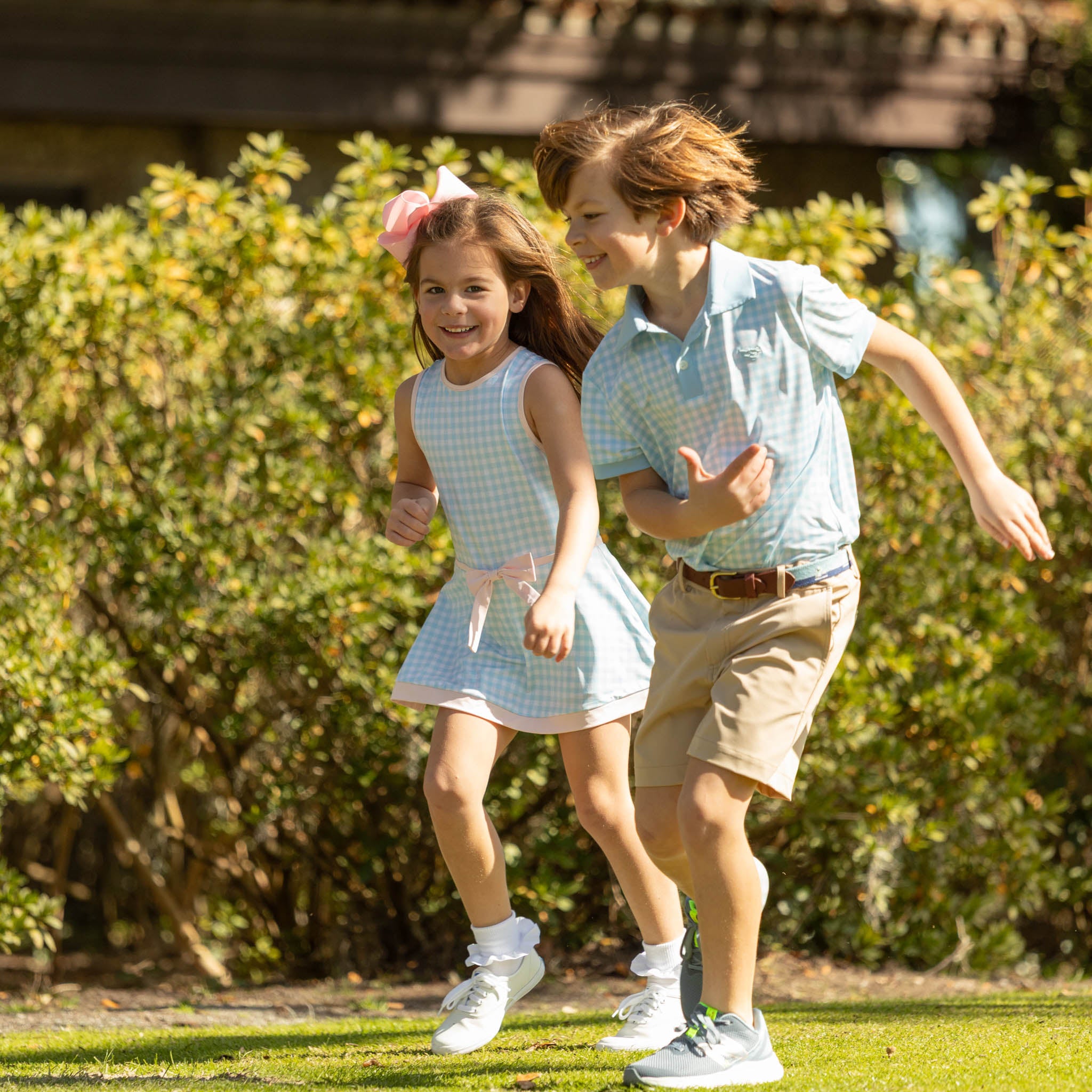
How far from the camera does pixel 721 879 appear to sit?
2.68 meters

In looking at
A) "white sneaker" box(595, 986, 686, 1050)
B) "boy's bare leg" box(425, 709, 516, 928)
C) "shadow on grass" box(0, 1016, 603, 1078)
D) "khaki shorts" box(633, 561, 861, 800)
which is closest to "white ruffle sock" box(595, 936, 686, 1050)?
"white sneaker" box(595, 986, 686, 1050)

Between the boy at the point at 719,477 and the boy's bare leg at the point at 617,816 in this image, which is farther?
the boy's bare leg at the point at 617,816

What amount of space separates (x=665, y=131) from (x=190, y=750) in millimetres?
3262

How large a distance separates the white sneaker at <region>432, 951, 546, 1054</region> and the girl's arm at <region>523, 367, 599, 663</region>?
76 cm

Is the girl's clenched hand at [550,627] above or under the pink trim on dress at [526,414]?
under

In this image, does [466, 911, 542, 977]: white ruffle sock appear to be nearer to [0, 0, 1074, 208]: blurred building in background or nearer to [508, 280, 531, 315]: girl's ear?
[508, 280, 531, 315]: girl's ear

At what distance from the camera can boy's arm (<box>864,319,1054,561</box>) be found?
2664 mm

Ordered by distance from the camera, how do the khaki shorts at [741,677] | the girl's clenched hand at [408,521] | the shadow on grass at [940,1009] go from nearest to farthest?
the khaki shorts at [741,677], the girl's clenched hand at [408,521], the shadow on grass at [940,1009]

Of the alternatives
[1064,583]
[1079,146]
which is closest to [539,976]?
[1064,583]

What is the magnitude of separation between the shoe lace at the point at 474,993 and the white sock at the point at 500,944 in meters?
0.02

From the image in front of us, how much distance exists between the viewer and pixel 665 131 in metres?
2.90

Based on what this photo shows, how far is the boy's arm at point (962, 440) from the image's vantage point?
8.74ft

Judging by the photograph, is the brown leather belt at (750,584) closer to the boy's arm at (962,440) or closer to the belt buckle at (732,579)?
the belt buckle at (732,579)

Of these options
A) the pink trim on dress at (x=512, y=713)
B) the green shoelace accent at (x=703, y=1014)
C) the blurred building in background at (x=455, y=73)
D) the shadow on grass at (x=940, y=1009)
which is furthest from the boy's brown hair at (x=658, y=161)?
the blurred building in background at (x=455, y=73)
